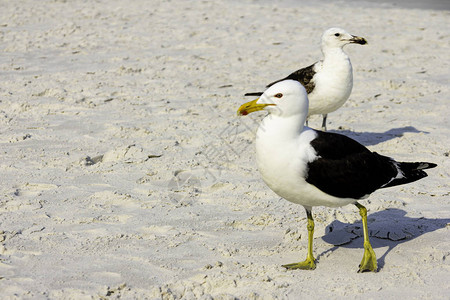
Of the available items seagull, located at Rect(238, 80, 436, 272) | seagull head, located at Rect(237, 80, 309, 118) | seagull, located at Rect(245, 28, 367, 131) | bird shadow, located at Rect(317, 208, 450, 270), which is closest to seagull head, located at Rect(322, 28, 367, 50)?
seagull, located at Rect(245, 28, 367, 131)

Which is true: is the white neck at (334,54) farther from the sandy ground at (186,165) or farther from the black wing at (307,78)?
the sandy ground at (186,165)

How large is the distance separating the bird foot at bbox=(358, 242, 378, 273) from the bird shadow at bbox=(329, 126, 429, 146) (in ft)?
9.67

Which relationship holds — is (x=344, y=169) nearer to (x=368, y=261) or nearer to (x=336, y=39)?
(x=368, y=261)

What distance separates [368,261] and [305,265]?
1.42 feet

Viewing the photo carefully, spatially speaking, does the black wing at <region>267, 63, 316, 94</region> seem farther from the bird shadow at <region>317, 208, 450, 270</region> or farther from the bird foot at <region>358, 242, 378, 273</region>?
the bird foot at <region>358, 242, 378, 273</region>

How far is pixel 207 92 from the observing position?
26.7 feet

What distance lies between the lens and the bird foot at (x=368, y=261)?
12.8 feet

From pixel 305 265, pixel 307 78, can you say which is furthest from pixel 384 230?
pixel 307 78

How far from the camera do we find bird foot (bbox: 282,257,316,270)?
12.8ft

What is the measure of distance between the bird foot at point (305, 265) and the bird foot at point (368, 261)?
0.32 meters

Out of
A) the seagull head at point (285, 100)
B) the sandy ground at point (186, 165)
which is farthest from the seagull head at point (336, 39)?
the seagull head at point (285, 100)

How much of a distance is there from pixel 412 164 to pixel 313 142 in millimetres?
1060

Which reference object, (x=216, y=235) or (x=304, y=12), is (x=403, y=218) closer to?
(x=216, y=235)

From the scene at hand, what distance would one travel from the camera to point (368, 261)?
3920 mm
